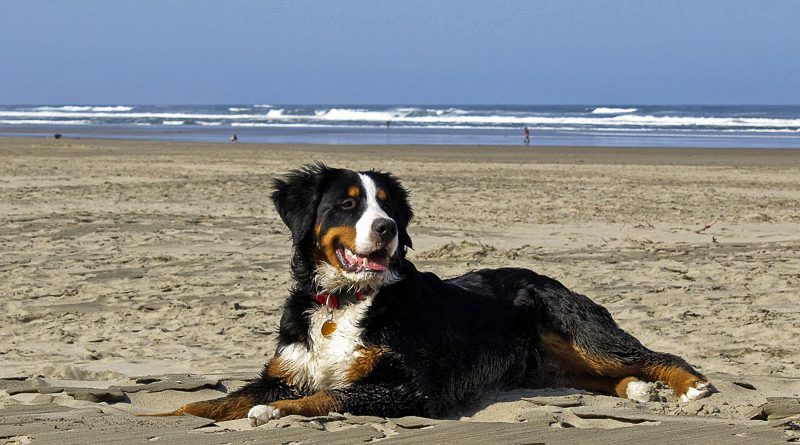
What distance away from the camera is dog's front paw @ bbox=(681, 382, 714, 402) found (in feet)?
18.7

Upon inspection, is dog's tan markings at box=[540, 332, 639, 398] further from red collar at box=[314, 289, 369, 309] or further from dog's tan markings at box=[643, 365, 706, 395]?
red collar at box=[314, 289, 369, 309]

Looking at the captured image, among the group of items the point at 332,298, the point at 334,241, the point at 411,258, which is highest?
the point at 334,241

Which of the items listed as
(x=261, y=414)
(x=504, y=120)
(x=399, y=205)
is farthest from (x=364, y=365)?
(x=504, y=120)

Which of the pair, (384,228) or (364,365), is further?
(364,365)

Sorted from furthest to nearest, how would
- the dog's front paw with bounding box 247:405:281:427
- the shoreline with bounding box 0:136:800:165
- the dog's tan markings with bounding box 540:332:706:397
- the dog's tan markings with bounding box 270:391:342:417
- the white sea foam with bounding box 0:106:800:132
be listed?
1. the white sea foam with bounding box 0:106:800:132
2. the shoreline with bounding box 0:136:800:165
3. the dog's tan markings with bounding box 540:332:706:397
4. the dog's tan markings with bounding box 270:391:342:417
5. the dog's front paw with bounding box 247:405:281:427

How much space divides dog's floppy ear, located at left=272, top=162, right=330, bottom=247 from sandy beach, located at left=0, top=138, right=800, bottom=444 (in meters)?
1.12

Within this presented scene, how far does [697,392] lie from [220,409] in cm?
265

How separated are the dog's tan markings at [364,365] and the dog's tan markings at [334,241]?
19.7 inches

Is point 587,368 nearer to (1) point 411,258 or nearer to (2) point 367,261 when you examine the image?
(2) point 367,261

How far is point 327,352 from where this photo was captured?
17.6 ft

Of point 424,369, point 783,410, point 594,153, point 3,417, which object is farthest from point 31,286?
point 594,153

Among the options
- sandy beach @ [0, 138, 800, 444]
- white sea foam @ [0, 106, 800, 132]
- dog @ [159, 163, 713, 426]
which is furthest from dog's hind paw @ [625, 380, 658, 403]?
white sea foam @ [0, 106, 800, 132]

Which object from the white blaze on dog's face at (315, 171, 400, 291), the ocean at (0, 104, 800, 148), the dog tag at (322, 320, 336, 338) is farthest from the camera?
the ocean at (0, 104, 800, 148)

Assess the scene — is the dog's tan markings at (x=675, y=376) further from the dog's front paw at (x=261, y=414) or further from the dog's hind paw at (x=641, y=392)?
the dog's front paw at (x=261, y=414)
